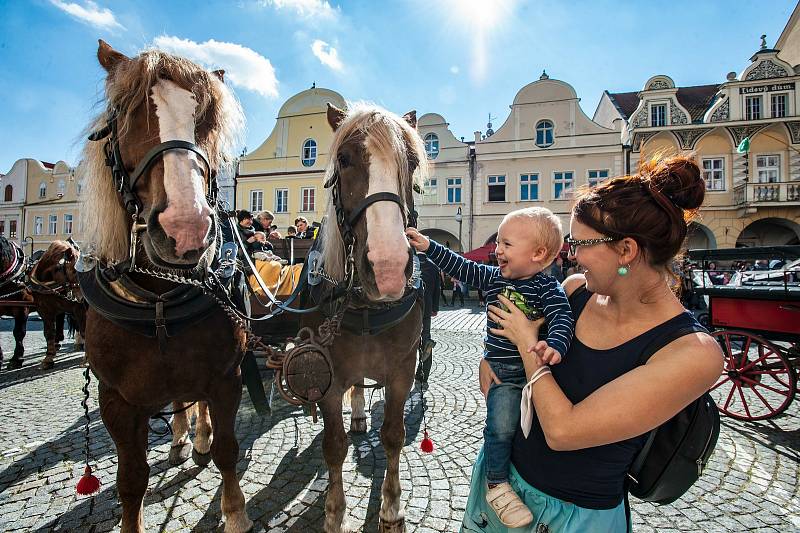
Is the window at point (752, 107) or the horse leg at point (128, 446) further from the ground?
the window at point (752, 107)

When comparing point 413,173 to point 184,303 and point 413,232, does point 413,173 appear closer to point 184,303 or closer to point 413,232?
point 413,232

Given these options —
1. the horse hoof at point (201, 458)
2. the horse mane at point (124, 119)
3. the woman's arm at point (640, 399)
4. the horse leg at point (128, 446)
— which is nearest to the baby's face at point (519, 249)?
the woman's arm at point (640, 399)

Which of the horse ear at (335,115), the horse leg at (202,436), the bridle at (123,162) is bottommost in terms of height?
the horse leg at (202,436)

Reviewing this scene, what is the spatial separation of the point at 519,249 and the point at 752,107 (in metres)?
25.7

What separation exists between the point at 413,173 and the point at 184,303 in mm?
1293

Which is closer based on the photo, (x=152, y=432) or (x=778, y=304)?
(x=152, y=432)

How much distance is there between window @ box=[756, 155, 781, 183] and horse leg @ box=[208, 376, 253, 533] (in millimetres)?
25614

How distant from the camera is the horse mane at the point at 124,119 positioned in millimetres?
1627

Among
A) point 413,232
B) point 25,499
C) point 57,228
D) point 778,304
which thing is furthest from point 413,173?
point 57,228

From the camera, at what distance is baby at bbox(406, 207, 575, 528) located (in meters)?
1.35

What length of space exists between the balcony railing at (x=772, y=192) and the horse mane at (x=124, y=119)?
77.2 feet

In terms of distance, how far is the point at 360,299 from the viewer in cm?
204

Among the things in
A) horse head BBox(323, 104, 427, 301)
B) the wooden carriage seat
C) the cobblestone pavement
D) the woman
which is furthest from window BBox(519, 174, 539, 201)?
the woman

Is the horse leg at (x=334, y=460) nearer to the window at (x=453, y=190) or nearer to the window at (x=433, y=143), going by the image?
the window at (x=453, y=190)
